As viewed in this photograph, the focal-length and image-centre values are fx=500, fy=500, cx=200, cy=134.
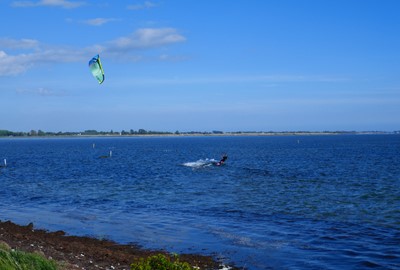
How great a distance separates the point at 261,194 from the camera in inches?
1256

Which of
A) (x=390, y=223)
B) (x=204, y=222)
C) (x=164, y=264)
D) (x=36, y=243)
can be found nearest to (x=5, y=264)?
(x=164, y=264)

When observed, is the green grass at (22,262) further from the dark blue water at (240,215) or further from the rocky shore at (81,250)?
the dark blue water at (240,215)

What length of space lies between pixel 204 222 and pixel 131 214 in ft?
13.9

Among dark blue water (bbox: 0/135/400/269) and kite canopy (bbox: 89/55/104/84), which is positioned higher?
kite canopy (bbox: 89/55/104/84)

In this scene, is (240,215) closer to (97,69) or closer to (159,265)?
(97,69)

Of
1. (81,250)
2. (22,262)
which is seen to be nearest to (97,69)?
(81,250)

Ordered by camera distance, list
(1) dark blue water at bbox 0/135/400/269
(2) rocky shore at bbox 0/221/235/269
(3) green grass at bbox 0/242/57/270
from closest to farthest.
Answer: (3) green grass at bbox 0/242/57/270, (2) rocky shore at bbox 0/221/235/269, (1) dark blue water at bbox 0/135/400/269

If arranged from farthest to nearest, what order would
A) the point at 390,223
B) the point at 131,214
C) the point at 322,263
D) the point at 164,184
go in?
the point at 164,184 < the point at 131,214 < the point at 390,223 < the point at 322,263

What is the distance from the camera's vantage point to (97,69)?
59.2 feet

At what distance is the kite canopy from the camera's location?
17.3 m

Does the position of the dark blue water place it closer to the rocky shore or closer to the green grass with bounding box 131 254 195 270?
the rocky shore

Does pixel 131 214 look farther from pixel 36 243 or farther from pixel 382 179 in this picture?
pixel 382 179

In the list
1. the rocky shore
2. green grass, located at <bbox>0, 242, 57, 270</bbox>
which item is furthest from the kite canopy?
green grass, located at <bbox>0, 242, 57, 270</bbox>

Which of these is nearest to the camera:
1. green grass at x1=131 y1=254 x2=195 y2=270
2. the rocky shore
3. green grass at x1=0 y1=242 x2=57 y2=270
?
green grass at x1=131 y1=254 x2=195 y2=270
